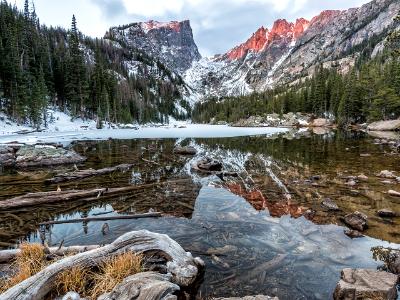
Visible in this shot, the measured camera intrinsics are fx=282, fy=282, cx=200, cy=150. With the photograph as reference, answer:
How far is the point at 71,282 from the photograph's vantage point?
5570 mm

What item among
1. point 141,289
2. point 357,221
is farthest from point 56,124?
point 141,289

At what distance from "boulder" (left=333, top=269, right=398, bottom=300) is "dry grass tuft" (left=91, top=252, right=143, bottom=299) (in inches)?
177

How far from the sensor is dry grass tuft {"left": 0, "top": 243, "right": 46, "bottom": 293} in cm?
558

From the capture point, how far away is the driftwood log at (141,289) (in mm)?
5086

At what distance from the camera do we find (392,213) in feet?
36.9

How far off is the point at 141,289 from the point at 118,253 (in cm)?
164

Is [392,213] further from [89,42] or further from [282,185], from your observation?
[89,42]

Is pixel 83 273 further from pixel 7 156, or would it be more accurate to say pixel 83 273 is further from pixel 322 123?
pixel 322 123

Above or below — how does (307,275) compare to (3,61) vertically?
below

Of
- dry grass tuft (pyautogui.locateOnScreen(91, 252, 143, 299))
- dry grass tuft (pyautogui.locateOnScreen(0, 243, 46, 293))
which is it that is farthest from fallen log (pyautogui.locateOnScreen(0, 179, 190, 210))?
dry grass tuft (pyautogui.locateOnScreen(91, 252, 143, 299))

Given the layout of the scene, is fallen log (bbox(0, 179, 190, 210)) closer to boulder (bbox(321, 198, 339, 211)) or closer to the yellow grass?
the yellow grass

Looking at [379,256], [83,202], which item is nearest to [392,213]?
[379,256]

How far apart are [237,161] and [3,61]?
63.2 m

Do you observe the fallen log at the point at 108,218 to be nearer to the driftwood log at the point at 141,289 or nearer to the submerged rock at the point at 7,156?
the driftwood log at the point at 141,289
